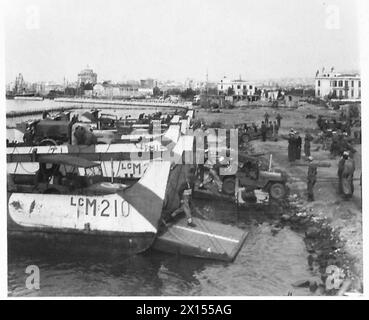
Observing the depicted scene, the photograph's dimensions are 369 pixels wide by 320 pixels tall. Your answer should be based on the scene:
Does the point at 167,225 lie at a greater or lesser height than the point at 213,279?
greater

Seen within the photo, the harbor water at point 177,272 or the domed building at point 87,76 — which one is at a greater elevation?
the domed building at point 87,76

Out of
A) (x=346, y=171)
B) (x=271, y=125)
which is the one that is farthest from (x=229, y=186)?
(x=346, y=171)

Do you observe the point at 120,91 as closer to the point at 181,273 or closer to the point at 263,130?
the point at 263,130

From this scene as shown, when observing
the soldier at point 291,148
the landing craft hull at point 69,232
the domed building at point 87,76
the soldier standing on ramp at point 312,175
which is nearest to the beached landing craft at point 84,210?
the landing craft hull at point 69,232

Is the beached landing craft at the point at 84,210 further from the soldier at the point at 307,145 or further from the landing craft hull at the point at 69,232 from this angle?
the soldier at the point at 307,145

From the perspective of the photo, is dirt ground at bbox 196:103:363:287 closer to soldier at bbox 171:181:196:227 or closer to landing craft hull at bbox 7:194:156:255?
soldier at bbox 171:181:196:227
